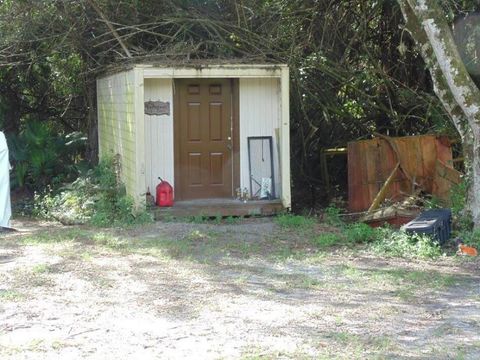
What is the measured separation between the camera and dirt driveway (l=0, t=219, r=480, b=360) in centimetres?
579

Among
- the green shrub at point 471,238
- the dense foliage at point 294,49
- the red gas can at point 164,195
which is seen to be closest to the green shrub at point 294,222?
the red gas can at point 164,195

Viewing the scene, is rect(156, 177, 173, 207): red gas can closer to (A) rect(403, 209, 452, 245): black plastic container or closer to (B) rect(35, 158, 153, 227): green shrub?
(B) rect(35, 158, 153, 227): green shrub

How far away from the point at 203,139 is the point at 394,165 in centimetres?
335

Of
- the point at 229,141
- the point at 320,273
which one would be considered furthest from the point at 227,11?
the point at 320,273

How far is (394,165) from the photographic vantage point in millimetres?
13180

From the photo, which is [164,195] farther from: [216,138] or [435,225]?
[435,225]

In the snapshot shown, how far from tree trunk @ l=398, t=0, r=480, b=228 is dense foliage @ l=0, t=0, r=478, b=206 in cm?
166

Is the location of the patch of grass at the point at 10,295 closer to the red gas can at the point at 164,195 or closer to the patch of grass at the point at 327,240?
the patch of grass at the point at 327,240

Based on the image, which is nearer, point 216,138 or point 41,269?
point 41,269

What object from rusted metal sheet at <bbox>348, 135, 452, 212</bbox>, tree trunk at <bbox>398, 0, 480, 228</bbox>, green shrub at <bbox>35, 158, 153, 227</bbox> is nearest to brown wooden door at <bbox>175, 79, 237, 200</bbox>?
green shrub at <bbox>35, 158, 153, 227</bbox>

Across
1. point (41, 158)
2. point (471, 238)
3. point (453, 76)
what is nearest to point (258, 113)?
point (453, 76)

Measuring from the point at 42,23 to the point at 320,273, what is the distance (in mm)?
8894

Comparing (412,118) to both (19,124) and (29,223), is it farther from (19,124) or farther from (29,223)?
(19,124)

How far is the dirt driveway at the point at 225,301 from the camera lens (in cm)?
579
